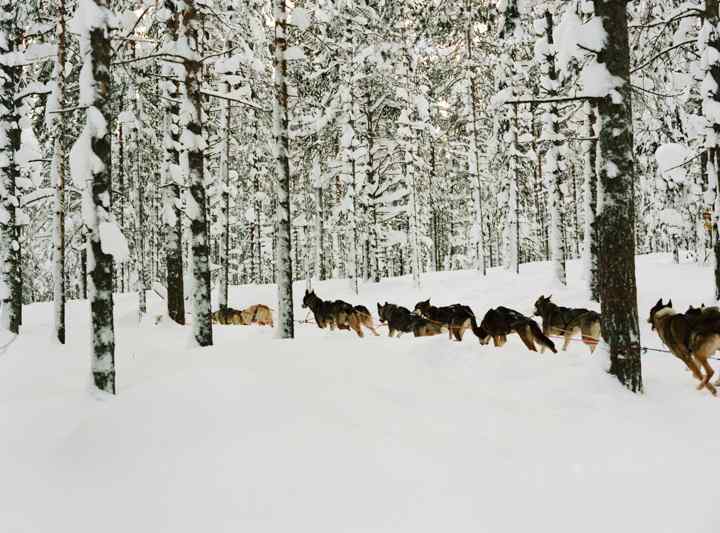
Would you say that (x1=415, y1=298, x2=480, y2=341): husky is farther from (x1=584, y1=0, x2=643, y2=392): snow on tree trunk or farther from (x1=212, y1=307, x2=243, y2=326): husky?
(x1=212, y1=307, x2=243, y2=326): husky

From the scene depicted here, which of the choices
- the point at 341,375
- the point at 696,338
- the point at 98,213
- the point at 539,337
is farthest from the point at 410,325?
the point at 98,213

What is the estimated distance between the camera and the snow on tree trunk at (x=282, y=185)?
1118cm

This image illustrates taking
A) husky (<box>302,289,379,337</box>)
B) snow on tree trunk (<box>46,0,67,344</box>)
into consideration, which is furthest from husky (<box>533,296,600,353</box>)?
snow on tree trunk (<box>46,0,67,344</box>)

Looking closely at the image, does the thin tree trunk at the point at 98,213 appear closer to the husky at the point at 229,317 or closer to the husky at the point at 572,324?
the husky at the point at 572,324

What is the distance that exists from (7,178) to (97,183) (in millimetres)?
9100

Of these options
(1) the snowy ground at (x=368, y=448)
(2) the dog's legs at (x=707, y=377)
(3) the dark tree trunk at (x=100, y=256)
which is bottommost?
(1) the snowy ground at (x=368, y=448)

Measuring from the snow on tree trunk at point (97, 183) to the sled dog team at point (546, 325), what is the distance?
5538 millimetres

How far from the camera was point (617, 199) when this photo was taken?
231 inches

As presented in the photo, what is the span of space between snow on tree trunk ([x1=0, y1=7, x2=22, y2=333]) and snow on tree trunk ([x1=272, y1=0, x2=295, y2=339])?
7.45 meters

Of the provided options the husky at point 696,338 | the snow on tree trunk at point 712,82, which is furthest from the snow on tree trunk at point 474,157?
the husky at point 696,338

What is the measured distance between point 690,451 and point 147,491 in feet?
15.6

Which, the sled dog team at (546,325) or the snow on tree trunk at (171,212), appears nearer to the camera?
the sled dog team at (546,325)

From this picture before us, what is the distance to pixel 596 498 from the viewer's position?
3.78 metres

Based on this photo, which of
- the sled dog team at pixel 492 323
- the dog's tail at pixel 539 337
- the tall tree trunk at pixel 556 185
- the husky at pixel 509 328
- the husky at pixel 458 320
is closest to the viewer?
the dog's tail at pixel 539 337
